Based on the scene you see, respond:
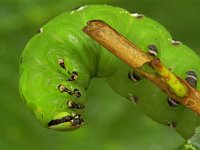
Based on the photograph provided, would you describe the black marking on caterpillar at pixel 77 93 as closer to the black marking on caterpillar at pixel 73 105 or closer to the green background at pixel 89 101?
the black marking on caterpillar at pixel 73 105

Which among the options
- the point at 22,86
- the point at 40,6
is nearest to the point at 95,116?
the point at 40,6

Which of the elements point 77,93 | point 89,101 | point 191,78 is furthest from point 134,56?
point 89,101

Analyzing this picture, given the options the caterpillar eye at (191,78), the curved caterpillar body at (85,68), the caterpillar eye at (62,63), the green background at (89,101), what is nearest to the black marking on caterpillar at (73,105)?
the curved caterpillar body at (85,68)

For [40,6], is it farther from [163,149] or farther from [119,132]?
[163,149]

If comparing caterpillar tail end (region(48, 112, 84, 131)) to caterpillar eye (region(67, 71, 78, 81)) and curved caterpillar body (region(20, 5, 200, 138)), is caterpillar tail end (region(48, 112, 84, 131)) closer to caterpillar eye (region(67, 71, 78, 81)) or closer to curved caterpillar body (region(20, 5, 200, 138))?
curved caterpillar body (region(20, 5, 200, 138))

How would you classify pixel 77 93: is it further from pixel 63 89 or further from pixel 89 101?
pixel 89 101

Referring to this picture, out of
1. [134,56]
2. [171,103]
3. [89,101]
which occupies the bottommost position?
[89,101]
